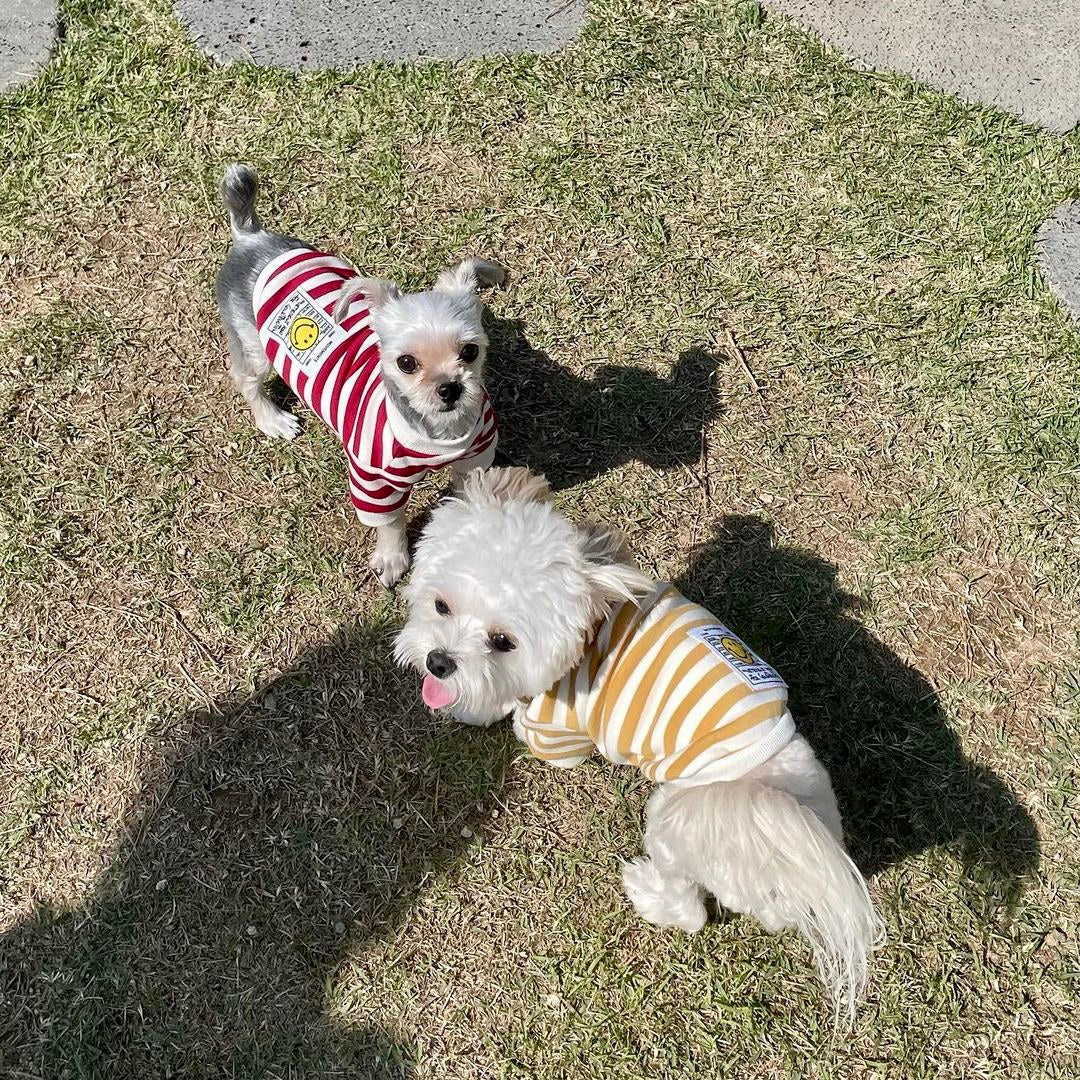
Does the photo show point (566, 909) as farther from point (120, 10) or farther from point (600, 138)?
point (120, 10)

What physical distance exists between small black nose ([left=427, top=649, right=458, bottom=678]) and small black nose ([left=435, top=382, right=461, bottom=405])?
92 centimetres

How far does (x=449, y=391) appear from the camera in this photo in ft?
9.34

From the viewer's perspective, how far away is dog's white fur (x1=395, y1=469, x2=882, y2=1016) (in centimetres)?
207

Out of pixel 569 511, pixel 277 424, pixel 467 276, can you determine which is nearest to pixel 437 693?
pixel 569 511

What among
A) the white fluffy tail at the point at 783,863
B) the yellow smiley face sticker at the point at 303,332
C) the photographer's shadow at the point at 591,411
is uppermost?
the yellow smiley face sticker at the point at 303,332

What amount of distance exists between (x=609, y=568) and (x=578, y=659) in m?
0.30

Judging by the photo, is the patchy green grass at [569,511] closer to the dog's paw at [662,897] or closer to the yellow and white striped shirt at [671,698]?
the dog's paw at [662,897]

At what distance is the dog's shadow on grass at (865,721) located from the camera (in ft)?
10.4

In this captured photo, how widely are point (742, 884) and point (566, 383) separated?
2.46 m

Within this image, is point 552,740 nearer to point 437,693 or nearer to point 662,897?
point 437,693

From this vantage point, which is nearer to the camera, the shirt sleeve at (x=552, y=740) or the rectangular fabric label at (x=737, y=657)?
the rectangular fabric label at (x=737, y=657)

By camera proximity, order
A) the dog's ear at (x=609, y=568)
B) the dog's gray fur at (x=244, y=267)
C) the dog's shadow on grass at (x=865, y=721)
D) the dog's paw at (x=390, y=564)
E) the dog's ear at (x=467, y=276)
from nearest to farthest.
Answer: the dog's ear at (x=609, y=568) → the dog's ear at (x=467, y=276) → the dog's shadow on grass at (x=865, y=721) → the dog's gray fur at (x=244, y=267) → the dog's paw at (x=390, y=564)

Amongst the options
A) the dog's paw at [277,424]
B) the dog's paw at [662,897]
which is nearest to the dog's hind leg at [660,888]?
the dog's paw at [662,897]

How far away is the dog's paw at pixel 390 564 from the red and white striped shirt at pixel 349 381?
23cm
